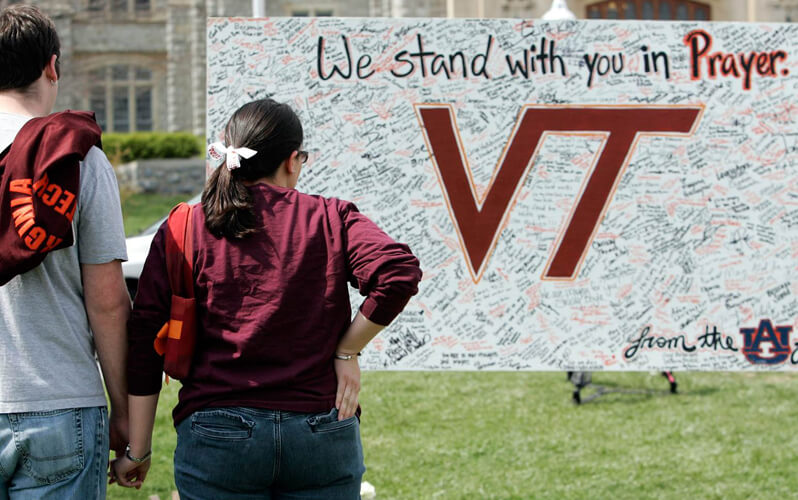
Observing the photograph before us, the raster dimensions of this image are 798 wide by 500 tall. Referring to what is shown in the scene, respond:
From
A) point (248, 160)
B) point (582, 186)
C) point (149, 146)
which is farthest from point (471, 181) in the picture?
point (149, 146)

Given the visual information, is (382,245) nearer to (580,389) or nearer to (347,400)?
(347,400)

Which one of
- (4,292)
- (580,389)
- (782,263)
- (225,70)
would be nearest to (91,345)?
(4,292)

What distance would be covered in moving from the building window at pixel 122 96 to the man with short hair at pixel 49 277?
972 inches

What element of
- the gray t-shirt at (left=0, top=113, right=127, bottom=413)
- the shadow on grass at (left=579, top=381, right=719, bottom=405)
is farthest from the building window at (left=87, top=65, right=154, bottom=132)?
the gray t-shirt at (left=0, top=113, right=127, bottom=413)

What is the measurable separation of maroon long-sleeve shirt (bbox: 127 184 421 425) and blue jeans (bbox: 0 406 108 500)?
23 centimetres

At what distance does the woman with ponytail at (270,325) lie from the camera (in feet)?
7.13

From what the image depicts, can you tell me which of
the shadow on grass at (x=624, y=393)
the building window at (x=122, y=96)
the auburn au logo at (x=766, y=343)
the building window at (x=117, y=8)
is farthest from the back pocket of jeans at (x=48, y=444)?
the building window at (x=117, y=8)

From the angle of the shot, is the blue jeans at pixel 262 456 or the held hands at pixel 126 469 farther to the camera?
the held hands at pixel 126 469

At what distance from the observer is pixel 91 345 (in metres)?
2.25

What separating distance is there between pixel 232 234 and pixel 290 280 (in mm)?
169

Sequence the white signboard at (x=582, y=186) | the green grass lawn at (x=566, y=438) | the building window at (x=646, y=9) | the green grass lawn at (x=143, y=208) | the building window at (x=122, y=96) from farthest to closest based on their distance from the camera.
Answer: the building window at (x=122, y=96) < the building window at (x=646, y=9) < the green grass lawn at (x=143, y=208) < the green grass lawn at (x=566, y=438) < the white signboard at (x=582, y=186)

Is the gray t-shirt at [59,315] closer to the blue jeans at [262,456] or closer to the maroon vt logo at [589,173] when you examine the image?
the blue jeans at [262,456]

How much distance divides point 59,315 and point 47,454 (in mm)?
304

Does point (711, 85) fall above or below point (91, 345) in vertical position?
above
